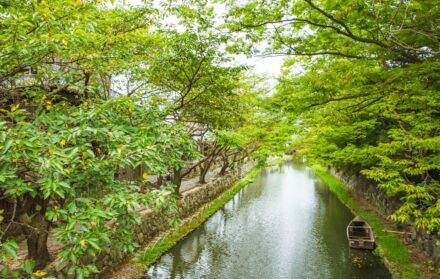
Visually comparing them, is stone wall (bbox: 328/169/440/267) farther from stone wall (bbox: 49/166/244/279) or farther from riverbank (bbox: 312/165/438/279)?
stone wall (bbox: 49/166/244/279)

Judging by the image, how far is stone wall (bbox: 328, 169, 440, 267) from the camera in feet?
33.5

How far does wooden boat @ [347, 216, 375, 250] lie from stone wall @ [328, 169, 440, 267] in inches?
63.2

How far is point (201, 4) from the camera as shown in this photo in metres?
→ 7.95

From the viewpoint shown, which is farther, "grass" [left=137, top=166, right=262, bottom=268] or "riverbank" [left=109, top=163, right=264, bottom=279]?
"grass" [left=137, top=166, right=262, bottom=268]

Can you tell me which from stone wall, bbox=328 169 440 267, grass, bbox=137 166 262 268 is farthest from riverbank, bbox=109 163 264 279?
stone wall, bbox=328 169 440 267

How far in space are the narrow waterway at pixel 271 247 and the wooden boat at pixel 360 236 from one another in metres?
0.32

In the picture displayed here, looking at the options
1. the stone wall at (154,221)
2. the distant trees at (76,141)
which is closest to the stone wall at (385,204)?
the distant trees at (76,141)

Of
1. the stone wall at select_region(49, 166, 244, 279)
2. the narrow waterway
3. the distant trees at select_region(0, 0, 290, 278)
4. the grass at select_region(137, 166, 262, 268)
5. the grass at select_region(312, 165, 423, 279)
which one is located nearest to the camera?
the distant trees at select_region(0, 0, 290, 278)

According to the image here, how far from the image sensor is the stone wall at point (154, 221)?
8898 mm

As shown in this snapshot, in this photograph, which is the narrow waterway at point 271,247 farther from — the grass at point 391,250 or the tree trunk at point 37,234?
the tree trunk at point 37,234

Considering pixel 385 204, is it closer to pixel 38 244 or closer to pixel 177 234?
pixel 177 234

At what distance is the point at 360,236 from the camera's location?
13.8 meters

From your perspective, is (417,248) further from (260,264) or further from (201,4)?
(201,4)

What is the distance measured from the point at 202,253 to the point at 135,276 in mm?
3696
